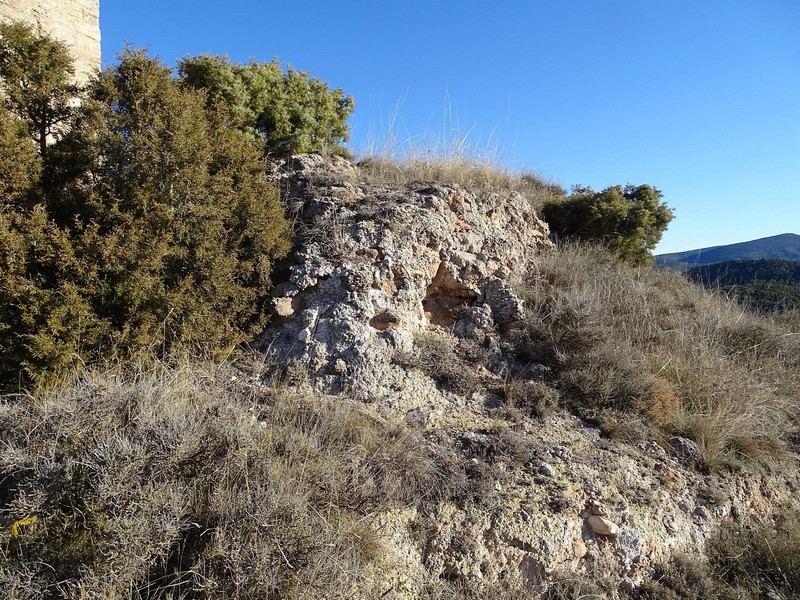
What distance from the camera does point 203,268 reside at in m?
4.19

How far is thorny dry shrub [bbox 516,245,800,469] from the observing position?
471cm

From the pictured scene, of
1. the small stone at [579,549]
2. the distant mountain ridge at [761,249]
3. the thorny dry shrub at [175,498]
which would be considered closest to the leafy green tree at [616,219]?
the small stone at [579,549]

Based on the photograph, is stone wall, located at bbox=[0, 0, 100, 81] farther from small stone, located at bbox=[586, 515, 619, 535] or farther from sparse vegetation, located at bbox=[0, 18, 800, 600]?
small stone, located at bbox=[586, 515, 619, 535]

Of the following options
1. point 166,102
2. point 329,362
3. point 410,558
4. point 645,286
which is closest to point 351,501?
point 410,558

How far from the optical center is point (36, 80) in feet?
12.9

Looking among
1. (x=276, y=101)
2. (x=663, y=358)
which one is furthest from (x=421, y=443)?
(x=276, y=101)

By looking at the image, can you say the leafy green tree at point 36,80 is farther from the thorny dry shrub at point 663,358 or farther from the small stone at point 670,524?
the small stone at point 670,524

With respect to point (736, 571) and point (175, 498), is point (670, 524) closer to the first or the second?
point (736, 571)

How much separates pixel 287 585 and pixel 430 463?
1.38 metres

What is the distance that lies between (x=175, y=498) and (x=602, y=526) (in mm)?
2935

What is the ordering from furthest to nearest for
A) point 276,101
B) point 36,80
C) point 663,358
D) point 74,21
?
point 74,21
point 276,101
point 663,358
point 36,80

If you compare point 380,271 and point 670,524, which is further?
point 380,271

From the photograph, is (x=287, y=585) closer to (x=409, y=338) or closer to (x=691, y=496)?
(x=409, y=338)

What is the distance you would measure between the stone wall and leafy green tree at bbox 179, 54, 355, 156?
3.88 meters
